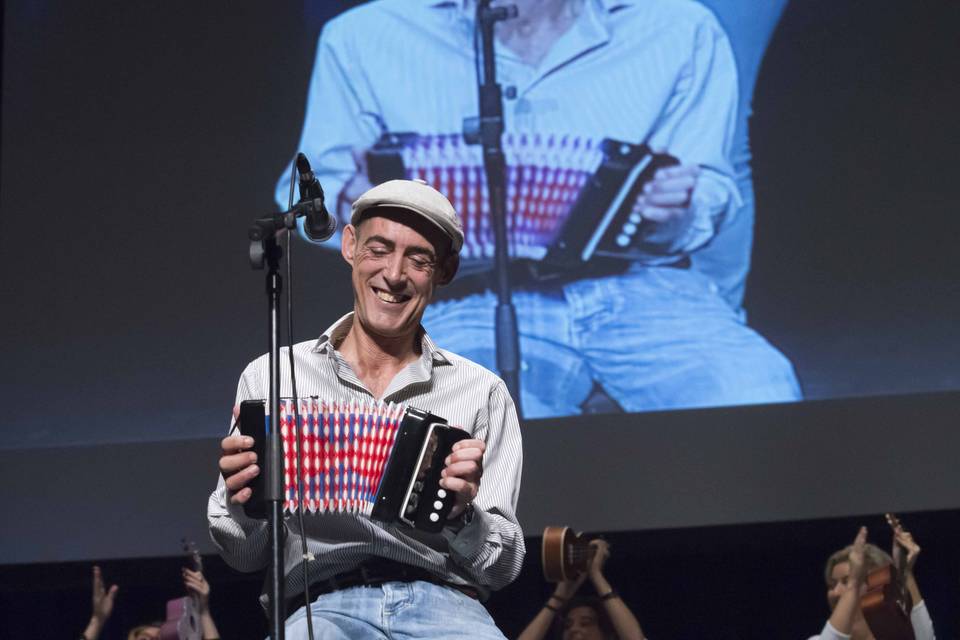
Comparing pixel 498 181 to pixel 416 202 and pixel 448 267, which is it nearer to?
pixel 448 267

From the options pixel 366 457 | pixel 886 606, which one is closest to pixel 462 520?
pixel 366 457

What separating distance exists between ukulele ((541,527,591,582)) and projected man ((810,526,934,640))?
1003mm

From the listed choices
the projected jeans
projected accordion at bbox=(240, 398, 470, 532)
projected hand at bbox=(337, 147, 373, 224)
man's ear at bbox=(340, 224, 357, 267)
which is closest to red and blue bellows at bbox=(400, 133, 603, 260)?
projected hand at bbox=(337, 147, 373, 224)

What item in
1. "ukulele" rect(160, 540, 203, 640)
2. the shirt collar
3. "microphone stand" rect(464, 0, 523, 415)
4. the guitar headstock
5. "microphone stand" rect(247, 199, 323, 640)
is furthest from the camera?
the shirt collar

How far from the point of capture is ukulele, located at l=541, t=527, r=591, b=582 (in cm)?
460

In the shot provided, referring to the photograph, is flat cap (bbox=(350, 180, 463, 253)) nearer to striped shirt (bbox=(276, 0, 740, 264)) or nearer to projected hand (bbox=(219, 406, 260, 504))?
projected hand (bbox=(219, 406, 260, 504))

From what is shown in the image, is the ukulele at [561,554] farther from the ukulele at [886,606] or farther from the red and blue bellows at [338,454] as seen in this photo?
the red and blue bellows at [338,454]

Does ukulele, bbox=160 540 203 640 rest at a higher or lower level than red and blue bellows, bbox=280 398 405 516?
lower

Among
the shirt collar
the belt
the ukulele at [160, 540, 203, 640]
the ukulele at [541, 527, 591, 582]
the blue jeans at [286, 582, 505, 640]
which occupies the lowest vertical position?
the ukulele at [160, 540, 203, 640]

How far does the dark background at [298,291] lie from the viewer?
4.93 m

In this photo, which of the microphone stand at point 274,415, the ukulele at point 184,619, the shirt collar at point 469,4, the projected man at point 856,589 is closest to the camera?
the microphone stand at point 274,415

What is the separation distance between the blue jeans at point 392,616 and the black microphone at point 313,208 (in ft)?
2.39

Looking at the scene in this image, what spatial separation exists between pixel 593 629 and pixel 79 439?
8.07ft

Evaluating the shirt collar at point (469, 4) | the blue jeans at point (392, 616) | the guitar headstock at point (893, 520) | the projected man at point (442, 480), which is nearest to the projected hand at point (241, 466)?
the projected man at point (442, 480)
